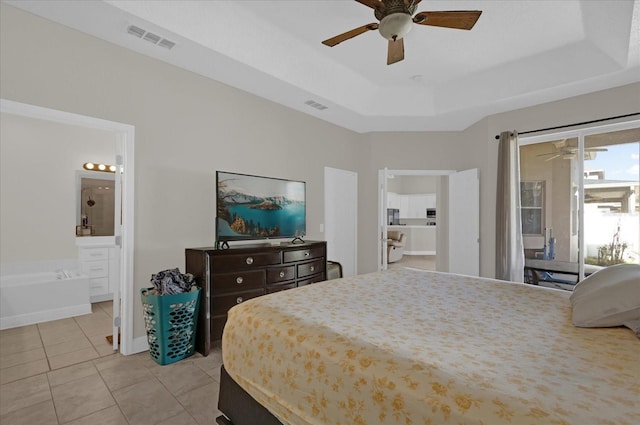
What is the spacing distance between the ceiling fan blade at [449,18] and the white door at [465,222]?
2864 millimetres

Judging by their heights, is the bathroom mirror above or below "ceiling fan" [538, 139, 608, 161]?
below

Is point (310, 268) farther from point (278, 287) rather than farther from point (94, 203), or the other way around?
point (94, 203)

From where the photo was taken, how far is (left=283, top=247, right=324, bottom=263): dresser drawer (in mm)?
3492

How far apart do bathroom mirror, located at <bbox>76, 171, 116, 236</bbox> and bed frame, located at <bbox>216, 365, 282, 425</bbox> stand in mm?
4548

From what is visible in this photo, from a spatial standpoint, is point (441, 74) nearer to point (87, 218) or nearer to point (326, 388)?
point (326, 388)

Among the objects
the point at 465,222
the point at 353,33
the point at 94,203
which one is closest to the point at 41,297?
the point at 94,203

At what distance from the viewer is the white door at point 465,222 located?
476cm

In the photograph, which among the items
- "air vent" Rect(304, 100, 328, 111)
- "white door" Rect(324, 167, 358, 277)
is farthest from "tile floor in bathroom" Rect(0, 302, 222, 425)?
"air vent" Rect(304, 100, 328, 111)

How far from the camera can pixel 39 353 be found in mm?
2883

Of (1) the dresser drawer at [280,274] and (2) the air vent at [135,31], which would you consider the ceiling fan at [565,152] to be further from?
(2) the air vent at [135,31]

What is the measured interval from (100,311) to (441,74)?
210 inches

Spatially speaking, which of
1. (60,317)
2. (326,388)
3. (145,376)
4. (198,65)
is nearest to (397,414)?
(326,388)

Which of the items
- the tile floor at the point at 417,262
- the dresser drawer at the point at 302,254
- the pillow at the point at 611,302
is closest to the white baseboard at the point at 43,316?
the dresser drawer at the point at 302,254

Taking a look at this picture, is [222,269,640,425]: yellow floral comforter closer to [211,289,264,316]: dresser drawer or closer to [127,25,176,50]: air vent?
[211,289,264,316]: dresser drawer
